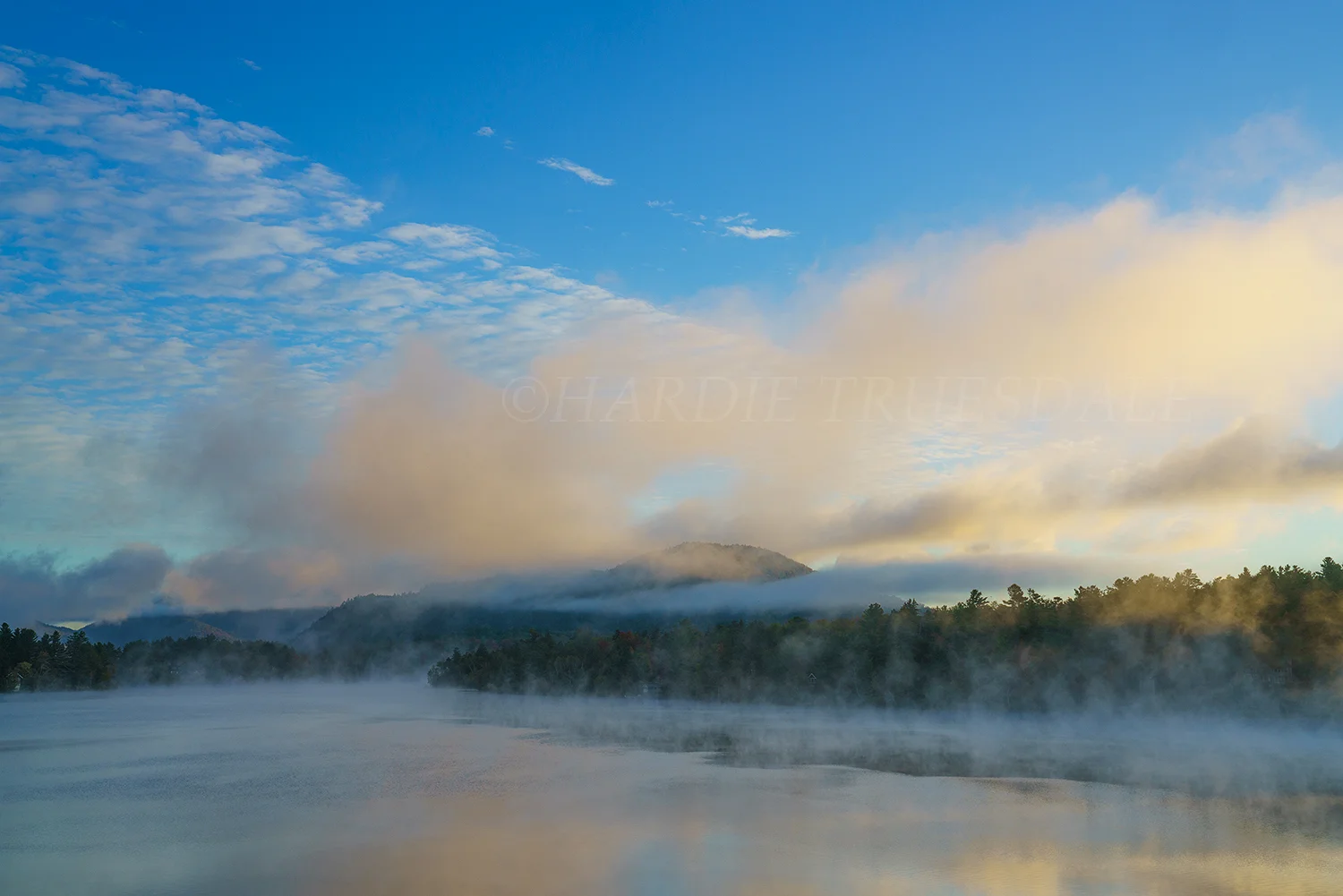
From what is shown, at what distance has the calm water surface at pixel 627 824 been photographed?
24.8 meters

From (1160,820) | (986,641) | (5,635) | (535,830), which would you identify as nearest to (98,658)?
(5,635)

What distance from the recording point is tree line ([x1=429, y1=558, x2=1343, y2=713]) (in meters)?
67.4

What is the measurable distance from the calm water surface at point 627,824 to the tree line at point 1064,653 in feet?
24.3

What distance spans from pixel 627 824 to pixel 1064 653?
57754mm

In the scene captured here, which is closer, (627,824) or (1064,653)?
(627,824)

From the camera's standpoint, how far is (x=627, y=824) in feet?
107

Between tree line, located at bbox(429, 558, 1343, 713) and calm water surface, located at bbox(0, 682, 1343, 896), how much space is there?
7.40 meters

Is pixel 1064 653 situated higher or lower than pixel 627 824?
higher

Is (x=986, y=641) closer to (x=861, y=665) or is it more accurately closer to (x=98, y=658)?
(x=861, y=665)

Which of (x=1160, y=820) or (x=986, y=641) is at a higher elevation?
(x=986, y=641)

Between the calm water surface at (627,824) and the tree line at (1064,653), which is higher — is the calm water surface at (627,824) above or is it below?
below

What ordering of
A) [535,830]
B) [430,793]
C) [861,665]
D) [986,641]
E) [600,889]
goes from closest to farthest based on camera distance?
[600,889], [535,830], [430,793], [986,641], [861,665]

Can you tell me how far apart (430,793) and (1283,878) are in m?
28.5

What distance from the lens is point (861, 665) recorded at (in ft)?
324
